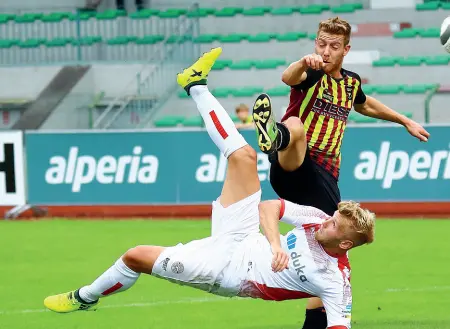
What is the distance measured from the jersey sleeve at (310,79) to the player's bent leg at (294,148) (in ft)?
1.13

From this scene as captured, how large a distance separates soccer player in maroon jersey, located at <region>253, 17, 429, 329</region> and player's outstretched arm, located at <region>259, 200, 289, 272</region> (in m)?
0.70

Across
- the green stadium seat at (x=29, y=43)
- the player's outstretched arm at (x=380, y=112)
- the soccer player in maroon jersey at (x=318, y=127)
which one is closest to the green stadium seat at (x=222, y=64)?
the green stadium seat at (x=29, y=43)

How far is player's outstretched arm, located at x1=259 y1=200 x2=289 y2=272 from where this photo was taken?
604cm

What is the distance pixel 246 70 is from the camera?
22.9 meters

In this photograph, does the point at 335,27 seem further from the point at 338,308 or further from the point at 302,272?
the point at 338,308

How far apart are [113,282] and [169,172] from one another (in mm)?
9615

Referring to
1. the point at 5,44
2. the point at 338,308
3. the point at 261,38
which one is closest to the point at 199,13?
the point at 261,38

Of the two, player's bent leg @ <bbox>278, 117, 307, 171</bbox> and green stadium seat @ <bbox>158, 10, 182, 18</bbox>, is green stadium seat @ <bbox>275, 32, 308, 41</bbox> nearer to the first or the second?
green stadium seat @ <bbox>158, 10, 182, 18</bbox>

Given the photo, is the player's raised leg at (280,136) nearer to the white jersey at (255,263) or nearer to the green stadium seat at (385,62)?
the white jersey at (255,263)

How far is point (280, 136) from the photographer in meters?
6.95

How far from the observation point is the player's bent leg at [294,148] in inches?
279

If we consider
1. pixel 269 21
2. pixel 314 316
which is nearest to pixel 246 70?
pixel 269 21

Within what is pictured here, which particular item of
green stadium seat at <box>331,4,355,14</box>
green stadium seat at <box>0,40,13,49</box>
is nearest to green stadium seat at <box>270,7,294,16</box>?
green stadium seat at <box>331,4,355,14</box>

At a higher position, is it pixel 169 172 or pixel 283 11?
pixel 283 11
